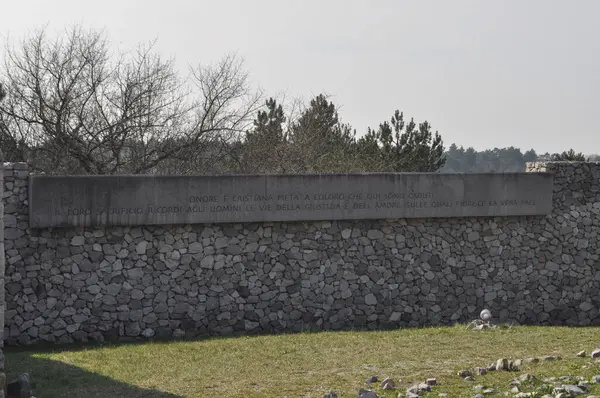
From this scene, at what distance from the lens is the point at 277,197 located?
15.7 metres

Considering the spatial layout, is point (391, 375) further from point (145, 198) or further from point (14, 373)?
point (145, 198)

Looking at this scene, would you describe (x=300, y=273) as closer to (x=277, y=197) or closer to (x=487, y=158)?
(x=277, y=197)

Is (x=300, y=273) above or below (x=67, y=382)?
above

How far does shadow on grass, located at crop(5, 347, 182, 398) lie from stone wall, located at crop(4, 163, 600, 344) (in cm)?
213

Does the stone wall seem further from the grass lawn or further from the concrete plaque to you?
the grass lawn

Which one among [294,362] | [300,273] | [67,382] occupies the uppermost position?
[300,273]

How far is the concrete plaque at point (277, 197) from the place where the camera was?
14.5 meters

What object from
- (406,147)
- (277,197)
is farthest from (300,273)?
(406,147)

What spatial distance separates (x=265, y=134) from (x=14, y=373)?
13897 millimetres

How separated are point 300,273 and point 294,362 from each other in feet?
12.6

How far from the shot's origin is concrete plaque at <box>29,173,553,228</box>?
14547mm

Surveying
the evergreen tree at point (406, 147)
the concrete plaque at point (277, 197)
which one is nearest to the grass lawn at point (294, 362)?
the concrete plaque at point (277, 197)

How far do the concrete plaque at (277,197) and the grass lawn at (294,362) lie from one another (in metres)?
2.10

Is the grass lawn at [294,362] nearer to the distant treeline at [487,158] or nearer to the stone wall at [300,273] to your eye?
the stone wall at [300,273]
